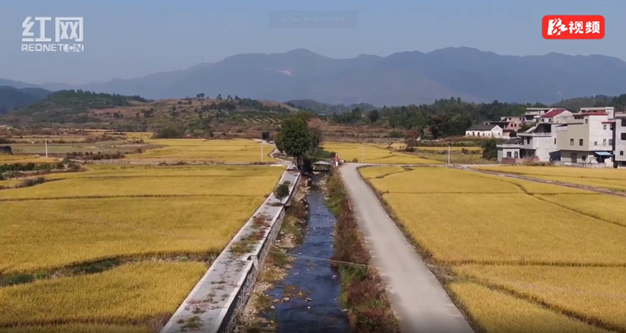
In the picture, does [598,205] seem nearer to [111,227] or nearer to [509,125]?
[111,227]

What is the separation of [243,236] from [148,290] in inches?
228

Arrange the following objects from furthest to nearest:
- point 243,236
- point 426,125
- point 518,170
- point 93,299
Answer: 1. point 426,125
2. point 518,170
3. point 243,236
4. point 93,299

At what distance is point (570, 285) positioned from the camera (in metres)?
12.5

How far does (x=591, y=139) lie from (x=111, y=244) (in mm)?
42531

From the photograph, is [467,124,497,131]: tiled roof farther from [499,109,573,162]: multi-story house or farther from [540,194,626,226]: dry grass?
[540,194,626,226]: dry grass

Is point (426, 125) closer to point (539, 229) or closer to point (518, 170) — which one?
point (518, 170)

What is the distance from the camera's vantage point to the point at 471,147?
7100 centimetres

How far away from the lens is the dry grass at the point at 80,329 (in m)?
9.70

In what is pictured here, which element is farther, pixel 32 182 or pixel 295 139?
pixel 295 139

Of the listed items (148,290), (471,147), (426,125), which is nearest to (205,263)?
(148,290)

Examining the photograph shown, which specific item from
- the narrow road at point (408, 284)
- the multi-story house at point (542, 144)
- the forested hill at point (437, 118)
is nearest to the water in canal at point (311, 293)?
the narrow road at point (408, 284)

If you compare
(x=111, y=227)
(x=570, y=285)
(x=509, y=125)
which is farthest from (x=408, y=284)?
(x=509, y=125)

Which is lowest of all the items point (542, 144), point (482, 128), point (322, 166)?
point (322, 166)

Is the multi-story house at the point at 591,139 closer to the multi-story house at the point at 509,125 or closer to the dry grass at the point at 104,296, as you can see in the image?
the multi-story house at the point at 509,125
